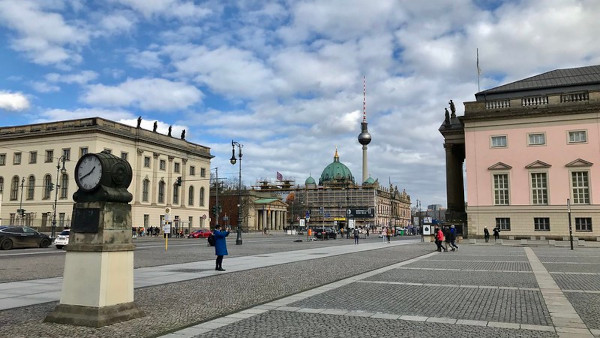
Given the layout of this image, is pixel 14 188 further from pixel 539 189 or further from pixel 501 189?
pixel 539 189

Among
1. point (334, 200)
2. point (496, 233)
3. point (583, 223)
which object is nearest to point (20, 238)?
point (496, 233)

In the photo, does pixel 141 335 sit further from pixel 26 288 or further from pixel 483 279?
pixel 483 279

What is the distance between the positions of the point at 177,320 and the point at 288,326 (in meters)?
2.03

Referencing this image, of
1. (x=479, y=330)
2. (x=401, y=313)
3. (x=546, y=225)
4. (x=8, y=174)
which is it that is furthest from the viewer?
(x=8, y=174)

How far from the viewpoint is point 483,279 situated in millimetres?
15336

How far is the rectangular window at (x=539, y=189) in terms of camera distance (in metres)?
49.0

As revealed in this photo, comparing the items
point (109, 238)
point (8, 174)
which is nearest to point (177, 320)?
point (109, 238)

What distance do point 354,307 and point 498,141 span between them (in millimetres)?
46928

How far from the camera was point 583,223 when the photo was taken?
154 ft

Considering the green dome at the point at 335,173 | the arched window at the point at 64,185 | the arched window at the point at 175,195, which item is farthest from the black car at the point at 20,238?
the green dome at the point at 335,173

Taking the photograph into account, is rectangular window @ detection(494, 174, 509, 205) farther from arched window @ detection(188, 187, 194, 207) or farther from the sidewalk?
arched window @ detection(188, 187, 194, 207)

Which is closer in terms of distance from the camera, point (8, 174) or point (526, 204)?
point (526, 204)

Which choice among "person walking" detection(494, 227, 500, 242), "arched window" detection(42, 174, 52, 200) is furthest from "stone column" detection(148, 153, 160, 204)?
"person walking" detection(494, 227, 500, 242)

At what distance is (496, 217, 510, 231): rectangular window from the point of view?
4975 cm
